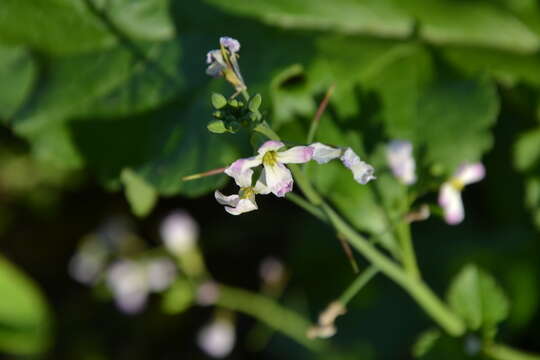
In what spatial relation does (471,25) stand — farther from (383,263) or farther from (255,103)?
(255,103)

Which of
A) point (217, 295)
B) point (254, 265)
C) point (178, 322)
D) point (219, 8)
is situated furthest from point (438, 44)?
point (178, 322)

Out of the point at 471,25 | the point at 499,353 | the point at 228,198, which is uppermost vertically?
the point at 228,198

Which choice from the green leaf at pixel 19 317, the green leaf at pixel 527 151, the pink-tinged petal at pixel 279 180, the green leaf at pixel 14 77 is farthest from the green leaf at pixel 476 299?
the green leaf at pixel 19 317

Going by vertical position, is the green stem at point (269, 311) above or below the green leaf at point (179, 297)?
below

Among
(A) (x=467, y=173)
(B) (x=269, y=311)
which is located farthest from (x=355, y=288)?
(B) (x=269, y=311)

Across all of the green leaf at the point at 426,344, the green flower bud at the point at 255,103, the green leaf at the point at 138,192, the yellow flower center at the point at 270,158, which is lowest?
the green leaf at the point at 426,344

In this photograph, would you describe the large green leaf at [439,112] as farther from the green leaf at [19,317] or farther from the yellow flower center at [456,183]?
the green leaf at [19,317]
